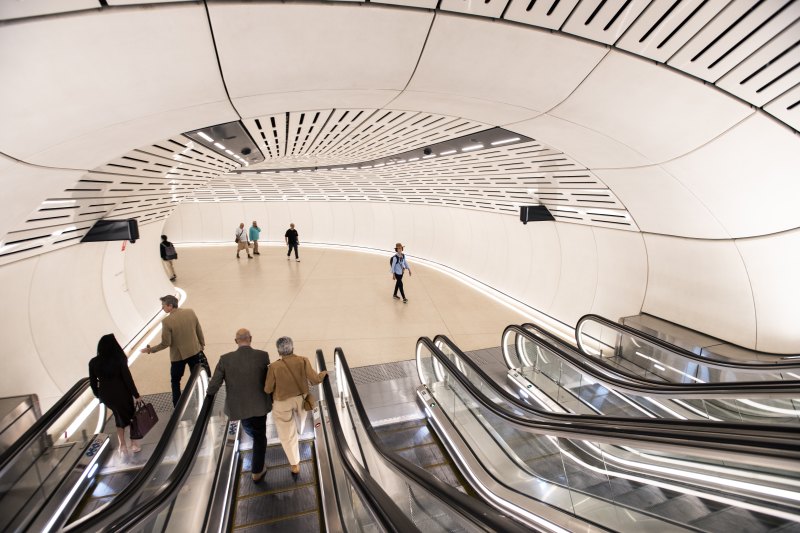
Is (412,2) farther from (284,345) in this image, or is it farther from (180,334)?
(180,334)

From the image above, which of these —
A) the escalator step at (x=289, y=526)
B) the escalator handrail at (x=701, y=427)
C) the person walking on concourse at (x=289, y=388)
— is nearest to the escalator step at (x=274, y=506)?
the escalator step at (x=289, y=526)

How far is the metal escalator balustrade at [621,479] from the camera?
166 centimetres

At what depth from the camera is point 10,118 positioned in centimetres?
174

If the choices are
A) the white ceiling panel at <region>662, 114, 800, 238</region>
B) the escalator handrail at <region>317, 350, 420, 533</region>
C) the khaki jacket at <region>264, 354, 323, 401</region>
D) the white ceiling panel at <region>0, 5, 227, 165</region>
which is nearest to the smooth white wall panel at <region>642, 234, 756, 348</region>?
the white ceiling panel at <region>662, 114, 800, 238</region>

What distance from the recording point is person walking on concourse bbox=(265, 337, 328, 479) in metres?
3.23

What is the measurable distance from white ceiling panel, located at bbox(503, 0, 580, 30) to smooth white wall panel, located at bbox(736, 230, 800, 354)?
3.53m

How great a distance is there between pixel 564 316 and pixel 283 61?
737 centimetres

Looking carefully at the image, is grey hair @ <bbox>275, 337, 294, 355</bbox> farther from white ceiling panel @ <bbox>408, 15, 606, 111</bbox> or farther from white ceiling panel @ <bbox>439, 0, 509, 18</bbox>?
white ceiling panel @ <bbox>439, 0, 509, 18</bbox>

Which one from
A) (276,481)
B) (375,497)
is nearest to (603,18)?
(375,497)

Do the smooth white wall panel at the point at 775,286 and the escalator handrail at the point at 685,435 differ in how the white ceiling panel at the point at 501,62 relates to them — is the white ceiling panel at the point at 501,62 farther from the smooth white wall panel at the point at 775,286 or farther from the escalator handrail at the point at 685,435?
the smooth white wall panel at the point at 775,286

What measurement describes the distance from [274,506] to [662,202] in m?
5.32

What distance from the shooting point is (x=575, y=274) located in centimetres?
748

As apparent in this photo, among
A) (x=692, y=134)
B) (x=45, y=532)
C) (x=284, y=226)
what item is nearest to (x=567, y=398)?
(x=692, y=134)

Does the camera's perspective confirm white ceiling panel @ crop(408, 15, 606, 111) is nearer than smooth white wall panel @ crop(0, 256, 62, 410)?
Yes
